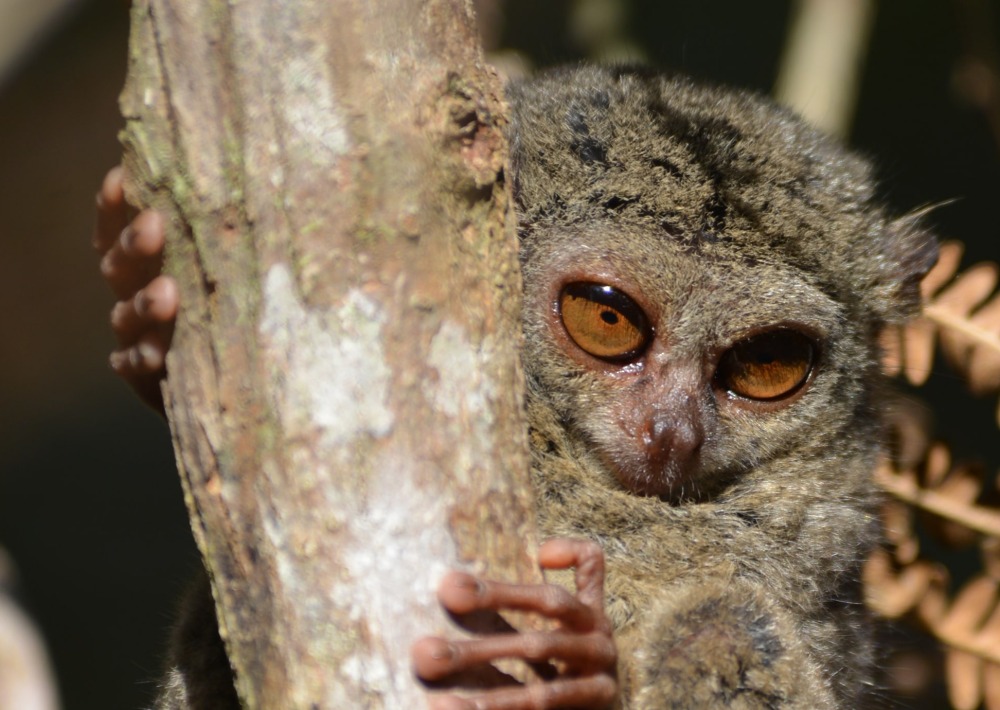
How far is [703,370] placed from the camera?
11.1 ft

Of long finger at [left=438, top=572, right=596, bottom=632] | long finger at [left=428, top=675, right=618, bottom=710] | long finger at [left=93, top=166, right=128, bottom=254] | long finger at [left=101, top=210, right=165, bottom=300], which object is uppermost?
long finger at [left=93, top=166, right=128, bottom=254]

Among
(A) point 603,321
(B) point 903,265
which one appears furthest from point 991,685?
(A) point 603,321

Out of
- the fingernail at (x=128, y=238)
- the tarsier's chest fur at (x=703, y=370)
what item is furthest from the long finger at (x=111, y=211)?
the tarsier's chest fur at (x=703, y=370)

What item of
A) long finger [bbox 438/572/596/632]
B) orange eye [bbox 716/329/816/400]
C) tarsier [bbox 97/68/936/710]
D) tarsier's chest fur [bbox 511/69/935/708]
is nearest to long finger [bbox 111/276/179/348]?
long finger [bbox 438/572/596/632]

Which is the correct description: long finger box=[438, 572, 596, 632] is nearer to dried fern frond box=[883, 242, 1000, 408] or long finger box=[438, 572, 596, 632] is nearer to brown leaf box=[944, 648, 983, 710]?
dried fern frond box=[883, 242, 1000, 408]

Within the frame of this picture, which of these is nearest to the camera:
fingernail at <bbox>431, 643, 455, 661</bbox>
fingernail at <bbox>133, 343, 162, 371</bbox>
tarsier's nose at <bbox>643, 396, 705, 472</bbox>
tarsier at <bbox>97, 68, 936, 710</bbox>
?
fingernail at <bbox>431, 643, 455, 661</bbox>

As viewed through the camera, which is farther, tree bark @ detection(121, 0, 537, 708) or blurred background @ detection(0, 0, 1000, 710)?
blurred background @ detection(0, 0, 1000, 710)

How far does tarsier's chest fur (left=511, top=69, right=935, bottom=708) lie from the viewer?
10.6 feet

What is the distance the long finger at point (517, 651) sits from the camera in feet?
5.93

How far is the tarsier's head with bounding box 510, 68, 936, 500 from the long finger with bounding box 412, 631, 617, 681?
1.05 meters

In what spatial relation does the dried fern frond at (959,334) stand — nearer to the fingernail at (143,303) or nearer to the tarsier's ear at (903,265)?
the tarsier's ear at (903,265)

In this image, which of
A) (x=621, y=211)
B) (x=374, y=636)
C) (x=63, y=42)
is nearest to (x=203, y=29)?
(x=374, y=636)

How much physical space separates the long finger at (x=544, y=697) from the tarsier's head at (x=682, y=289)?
3.58 ft

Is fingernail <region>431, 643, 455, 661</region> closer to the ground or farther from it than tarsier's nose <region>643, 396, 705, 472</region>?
closer to the ground
